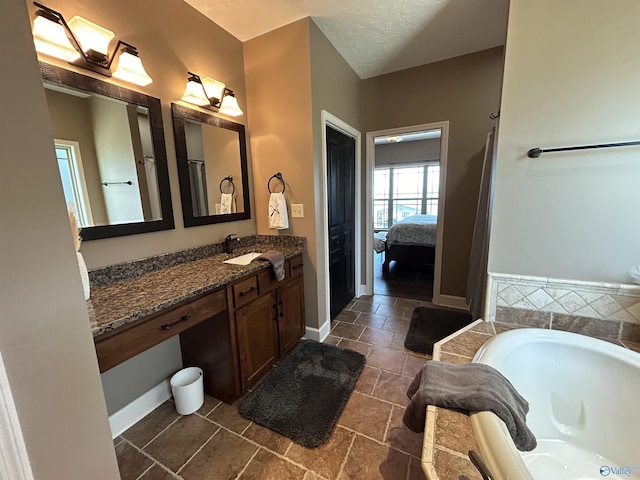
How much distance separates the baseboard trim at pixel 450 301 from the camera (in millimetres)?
3074

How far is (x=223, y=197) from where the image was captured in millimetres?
2168

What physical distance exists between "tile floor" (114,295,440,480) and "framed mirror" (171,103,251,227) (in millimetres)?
1320

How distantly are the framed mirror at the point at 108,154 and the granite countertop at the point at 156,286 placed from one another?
0.89ft

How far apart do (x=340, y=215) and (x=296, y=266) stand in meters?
0.90

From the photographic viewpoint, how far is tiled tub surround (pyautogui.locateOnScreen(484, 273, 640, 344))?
134 cm

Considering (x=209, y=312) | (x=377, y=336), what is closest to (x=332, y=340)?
(x=377, y=336)

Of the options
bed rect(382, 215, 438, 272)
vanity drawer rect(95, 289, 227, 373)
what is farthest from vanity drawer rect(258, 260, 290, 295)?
bed rect(382, 215, 438, 272)

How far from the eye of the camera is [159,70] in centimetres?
167

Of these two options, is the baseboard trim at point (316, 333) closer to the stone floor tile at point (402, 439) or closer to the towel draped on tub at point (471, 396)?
the stone floor tile at point (402, 439)

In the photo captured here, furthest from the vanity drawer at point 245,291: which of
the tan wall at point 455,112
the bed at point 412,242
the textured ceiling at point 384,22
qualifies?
the bed at point 412,242

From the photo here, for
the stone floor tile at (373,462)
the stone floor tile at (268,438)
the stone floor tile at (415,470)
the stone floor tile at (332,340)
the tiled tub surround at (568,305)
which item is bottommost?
the stone floor tile at (415,470)

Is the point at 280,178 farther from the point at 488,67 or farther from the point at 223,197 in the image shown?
the point at 488,67

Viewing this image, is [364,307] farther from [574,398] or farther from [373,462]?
[574,398]

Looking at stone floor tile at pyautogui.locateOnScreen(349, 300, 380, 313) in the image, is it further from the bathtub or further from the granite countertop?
the bathtub
